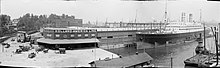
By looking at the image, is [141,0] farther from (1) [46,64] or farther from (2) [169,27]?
(2) [169,27]

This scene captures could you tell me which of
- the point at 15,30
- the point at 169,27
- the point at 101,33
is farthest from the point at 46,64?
the point at 169,27

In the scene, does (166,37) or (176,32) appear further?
(176,32)

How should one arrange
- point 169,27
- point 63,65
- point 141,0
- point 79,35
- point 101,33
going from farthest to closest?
point 169,27
point 101,33
point 79,35
point 141,0
point 63,65

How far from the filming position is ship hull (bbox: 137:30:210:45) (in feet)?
24.7

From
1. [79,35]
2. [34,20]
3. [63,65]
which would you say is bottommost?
[63,65]

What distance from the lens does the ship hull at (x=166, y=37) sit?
24.7ft

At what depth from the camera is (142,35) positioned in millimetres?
7527

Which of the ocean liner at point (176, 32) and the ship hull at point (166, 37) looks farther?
the ocean liner at point (176, 32)

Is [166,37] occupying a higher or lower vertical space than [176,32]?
lower

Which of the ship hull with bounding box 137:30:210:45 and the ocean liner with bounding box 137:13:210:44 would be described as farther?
the ocean liner with bounding box 137:13:210:44

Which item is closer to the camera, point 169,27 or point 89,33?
point 89,33

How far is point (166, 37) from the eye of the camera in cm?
843

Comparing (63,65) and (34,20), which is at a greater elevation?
(34,20)

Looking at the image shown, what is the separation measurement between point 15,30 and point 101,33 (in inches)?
159
